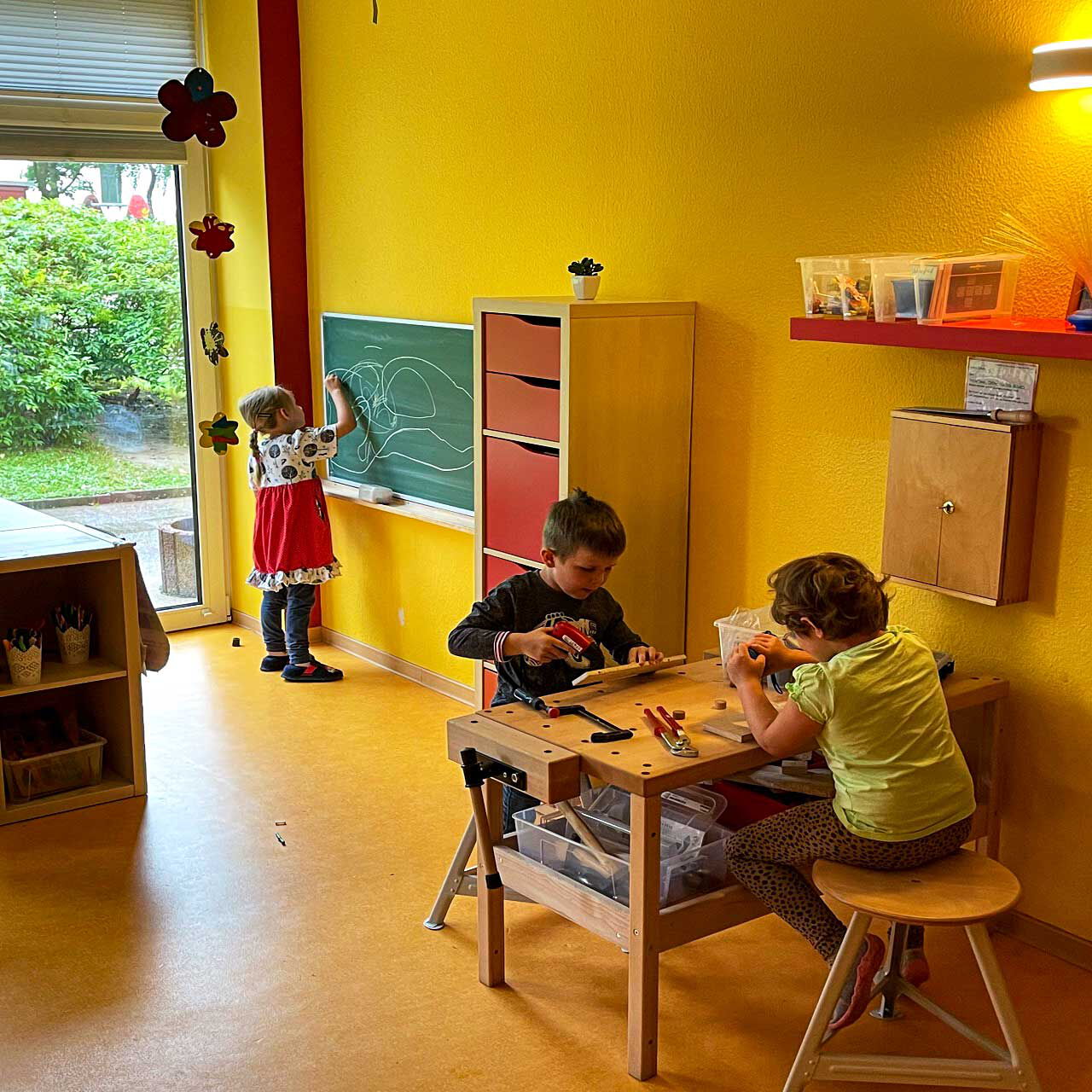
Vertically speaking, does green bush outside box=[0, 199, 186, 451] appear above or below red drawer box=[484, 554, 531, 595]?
above

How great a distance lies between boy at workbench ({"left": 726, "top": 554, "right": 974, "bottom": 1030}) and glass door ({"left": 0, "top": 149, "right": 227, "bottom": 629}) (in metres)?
3.57

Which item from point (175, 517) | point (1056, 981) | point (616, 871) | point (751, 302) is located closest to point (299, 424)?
point (175, 517)

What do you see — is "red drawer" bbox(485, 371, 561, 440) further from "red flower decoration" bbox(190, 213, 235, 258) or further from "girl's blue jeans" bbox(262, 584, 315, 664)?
"red flower decoration" bbox(190, 213, 235, 258)

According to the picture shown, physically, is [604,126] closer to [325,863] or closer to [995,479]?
[995,479]

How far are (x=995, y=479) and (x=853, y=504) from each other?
491 mm

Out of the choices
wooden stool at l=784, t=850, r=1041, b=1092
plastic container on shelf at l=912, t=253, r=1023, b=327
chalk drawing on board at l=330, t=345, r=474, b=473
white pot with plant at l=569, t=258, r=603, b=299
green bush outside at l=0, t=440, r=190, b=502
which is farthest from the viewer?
green bush outside at l=0, t=440, r=190, b=502

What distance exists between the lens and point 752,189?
3.29 m

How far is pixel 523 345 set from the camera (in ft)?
11.5

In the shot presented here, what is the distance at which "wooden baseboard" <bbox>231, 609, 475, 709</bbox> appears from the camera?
4.65 metres

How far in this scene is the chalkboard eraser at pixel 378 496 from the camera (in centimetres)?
473

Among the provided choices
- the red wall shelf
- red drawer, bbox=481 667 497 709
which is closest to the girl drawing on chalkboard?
red drawer, bbox=481 667 497 709

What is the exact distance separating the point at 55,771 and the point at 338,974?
1349mm

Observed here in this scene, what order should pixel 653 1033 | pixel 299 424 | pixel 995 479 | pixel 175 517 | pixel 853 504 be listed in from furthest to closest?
pixel 175 517, pixel 299 424, pixel 853 504, pixel 995 479, pixel 653 1033

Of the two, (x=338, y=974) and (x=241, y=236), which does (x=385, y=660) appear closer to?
(x=241, y=236)
